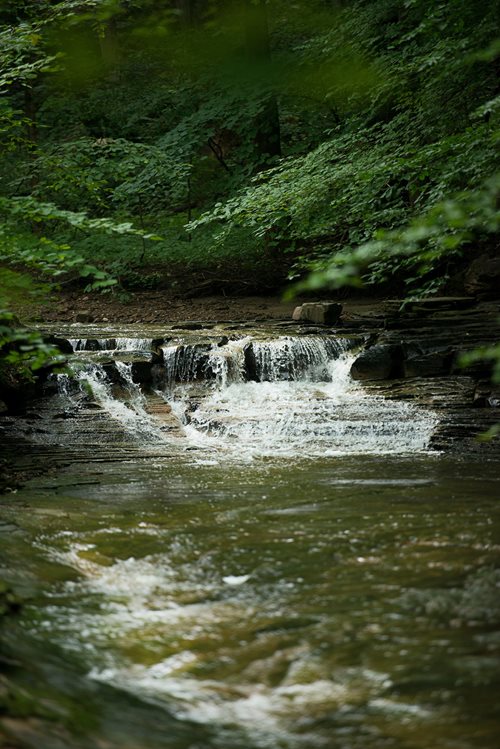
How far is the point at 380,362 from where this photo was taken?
11.2 metres

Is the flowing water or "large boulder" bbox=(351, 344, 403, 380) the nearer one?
the flowing water

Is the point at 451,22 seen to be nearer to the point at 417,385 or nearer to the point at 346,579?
the point at 417,385

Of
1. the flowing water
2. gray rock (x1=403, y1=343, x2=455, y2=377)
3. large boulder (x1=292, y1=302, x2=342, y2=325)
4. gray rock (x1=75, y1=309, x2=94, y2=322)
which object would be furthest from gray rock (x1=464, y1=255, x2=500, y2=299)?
gray rock (x1=75, y1=309, x2=94, y2=322)

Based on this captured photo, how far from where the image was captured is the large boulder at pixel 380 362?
36.6 feet

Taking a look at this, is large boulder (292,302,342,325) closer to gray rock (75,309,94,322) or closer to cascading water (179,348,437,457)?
cascading water (179,348,437,457)

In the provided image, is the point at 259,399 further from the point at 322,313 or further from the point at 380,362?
the point at 322,313

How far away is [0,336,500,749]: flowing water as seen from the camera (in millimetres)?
2791

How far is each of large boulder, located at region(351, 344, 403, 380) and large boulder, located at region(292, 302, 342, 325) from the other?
2495 millimetres

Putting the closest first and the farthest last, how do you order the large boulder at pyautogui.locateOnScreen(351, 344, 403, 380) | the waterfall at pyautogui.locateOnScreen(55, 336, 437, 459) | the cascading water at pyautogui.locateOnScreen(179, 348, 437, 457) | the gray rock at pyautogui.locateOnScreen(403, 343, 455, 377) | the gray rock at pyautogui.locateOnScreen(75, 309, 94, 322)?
the cascading water at pyautogui.locateOnScreen(179, 348, 437, 457), the waterfall at pyautogui.locateOnScreen(55, 336, 437, 459), the gray rock at pyautogui.locateOnScreen(403, 343, 455, 377), the large boulder at pyautogui.locateOnScreen(351, 344, 403, 380), the gray rock at pyautogui.locateOnScreen(75, 309, 94, 322)

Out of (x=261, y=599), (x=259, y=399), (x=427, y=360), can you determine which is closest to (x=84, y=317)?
(x=259, y=399)

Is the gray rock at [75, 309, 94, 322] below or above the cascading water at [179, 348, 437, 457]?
above

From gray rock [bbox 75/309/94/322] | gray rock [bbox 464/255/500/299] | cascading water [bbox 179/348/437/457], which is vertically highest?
gray rock [bbox 75/309/94/322]

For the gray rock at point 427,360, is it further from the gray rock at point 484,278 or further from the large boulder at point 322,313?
the gray rock at point 484,278

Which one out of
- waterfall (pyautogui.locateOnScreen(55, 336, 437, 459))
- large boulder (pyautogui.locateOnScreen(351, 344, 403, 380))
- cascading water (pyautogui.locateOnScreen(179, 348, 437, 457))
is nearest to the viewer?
cascading water (pyautogui.locateOnScreen(179, 348, 437, 457))
